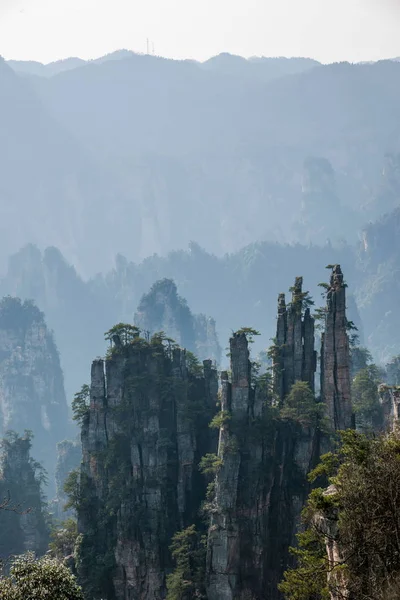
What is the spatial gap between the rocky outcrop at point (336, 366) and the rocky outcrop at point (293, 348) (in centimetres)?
268

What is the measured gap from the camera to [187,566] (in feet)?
147

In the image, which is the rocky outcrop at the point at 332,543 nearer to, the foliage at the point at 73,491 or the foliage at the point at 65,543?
the foliage at the point at 73,491

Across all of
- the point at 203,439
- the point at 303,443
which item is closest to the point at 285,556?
the point at 303,443

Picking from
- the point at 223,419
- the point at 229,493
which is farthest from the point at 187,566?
the point at 223,419

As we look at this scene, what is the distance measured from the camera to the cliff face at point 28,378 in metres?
127

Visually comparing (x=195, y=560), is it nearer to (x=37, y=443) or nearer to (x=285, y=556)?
(x=285, y=556)

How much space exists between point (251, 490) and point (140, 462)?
8.76 metres

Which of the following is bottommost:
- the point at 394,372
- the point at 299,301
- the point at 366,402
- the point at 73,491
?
the point at 73,491

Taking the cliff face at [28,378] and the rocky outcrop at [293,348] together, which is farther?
the cliff face at [28,378]

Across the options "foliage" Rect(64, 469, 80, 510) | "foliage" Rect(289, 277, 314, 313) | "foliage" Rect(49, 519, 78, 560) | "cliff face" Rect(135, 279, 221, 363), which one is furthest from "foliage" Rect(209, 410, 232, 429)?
"cliff face" Rect(135, 279, 221, 363)

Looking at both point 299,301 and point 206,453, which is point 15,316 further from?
point 299,301

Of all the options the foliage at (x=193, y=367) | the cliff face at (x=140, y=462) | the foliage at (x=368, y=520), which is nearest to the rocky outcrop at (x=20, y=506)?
the cliff face at (x=140, y=462)

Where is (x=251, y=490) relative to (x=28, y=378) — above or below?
below

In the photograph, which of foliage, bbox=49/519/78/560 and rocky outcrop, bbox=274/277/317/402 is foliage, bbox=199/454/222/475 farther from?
foliage, bbox=49/519/78/560
